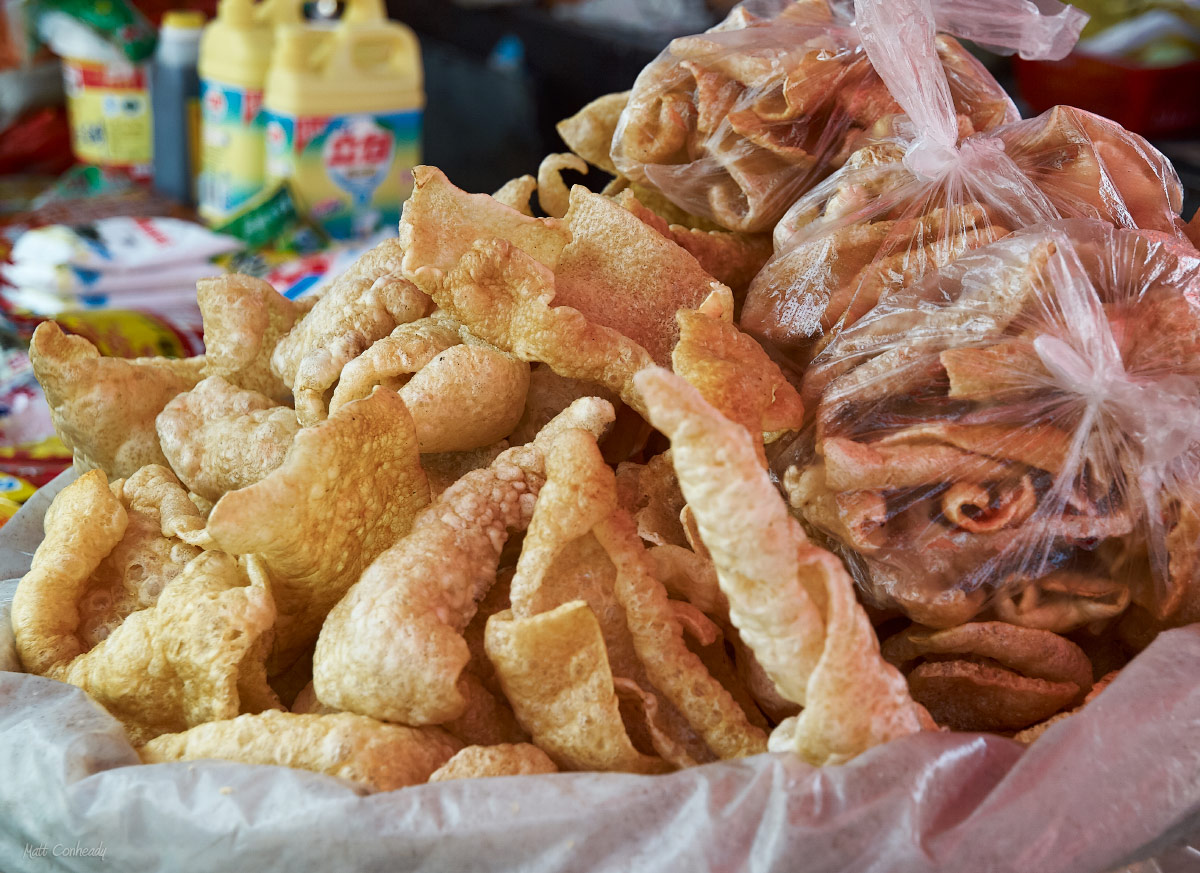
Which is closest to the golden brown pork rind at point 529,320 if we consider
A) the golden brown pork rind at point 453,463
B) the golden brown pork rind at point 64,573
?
the golden brown pork rind at point 453,463

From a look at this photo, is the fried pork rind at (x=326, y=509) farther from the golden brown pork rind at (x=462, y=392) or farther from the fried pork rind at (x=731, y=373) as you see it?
the fried pork rind at (x=731, y=373)

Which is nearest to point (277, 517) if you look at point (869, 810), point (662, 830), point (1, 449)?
point (662, 830)

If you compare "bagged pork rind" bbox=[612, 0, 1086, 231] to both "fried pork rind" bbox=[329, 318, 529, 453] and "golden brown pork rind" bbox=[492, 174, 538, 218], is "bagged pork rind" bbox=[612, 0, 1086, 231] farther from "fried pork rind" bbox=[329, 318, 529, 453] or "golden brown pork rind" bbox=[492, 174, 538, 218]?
"fried pork rind" bbox=[329, 318, 529, 453]

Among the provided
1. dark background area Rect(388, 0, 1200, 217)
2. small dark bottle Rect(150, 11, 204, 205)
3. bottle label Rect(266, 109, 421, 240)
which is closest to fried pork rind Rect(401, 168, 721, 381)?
bottle label Rect(266, 109, 421, 240)

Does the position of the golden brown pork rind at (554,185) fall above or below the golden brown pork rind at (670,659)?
above

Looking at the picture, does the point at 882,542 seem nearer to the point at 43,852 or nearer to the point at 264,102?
the point at 43,852

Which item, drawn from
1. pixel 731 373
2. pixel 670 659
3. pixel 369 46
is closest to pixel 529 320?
pixel 731 373
